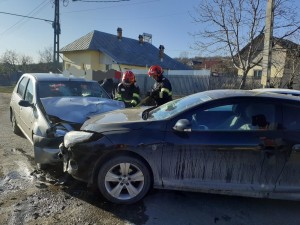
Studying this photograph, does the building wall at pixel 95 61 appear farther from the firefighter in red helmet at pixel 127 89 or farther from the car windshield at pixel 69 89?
the car windshield at pixel 69 89

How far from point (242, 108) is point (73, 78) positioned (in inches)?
155

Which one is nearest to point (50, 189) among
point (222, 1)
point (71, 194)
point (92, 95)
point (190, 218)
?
point (71, 194)

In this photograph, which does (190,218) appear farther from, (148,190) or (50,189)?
(50,189)

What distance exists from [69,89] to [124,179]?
2.99 metres

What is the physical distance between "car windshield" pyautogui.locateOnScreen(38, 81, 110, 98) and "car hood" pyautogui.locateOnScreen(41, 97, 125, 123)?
390mm

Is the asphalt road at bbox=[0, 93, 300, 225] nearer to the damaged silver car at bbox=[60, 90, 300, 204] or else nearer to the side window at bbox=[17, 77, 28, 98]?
the damaged silver car at bbox=[60, 90, 300, 204]

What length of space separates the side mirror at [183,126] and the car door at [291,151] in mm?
1174

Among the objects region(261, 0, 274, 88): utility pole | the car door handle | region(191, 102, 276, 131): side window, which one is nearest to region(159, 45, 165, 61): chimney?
region(261, 0, 274, 88): utility pole

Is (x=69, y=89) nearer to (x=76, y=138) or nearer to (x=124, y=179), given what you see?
(x=76, y=138)

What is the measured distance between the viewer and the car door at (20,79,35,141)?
5.30 meters

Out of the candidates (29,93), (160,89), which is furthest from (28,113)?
(160,89)

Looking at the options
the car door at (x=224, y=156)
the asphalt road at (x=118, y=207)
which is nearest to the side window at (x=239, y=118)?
the car door at (x=224, y=156)

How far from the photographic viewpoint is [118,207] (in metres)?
3.71

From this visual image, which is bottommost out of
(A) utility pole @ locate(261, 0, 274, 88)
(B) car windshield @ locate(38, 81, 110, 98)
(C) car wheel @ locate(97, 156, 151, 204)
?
(C) car wheel @ locate(97, 156, 151, 204)
